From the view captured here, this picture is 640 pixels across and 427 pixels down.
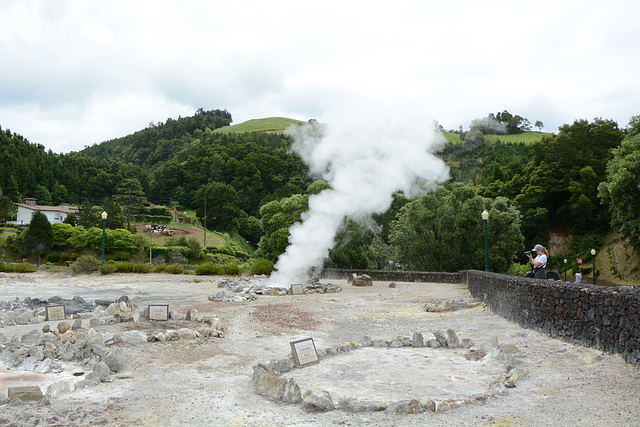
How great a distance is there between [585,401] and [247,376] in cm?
457

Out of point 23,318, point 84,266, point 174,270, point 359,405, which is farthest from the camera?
point 174,270

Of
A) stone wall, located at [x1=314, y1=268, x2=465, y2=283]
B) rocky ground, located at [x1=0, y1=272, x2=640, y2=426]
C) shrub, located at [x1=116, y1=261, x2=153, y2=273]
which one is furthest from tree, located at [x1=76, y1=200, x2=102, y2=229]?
rocky ground, located at [x1=0, y1=272, x2=640, y2=426]

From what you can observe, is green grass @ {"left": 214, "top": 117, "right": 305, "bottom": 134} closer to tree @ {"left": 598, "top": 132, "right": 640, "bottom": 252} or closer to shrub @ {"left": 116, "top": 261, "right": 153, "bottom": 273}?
shrub @ {"left": 116, "top": 261, "right": 153, "bottom": 273}

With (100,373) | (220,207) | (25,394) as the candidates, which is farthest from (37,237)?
(25,394)

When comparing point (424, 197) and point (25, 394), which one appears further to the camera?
point (424, 197)

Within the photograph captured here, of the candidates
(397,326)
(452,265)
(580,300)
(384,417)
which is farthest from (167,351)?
(452,265)

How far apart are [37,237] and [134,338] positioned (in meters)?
52.5

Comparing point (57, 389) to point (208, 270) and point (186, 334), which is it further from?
point (208, 270)

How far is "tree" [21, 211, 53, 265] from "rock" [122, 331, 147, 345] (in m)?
52.1

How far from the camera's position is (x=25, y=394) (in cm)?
588

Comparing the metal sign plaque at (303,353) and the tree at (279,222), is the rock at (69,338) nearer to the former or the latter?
the metal sign plaque at (303,353)

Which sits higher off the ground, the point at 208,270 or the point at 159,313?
the point at 159,313

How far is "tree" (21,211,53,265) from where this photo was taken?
2124 inches

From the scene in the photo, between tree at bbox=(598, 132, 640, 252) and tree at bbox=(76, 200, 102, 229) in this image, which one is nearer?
tree at bbox=(598, 132, 640, 252)
